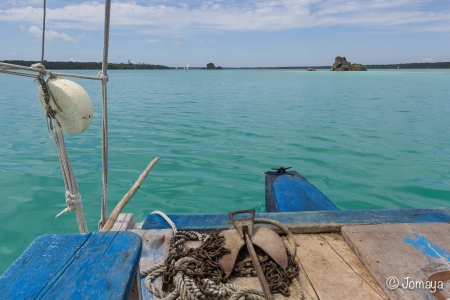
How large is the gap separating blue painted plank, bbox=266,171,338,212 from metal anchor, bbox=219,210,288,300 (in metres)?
1.55

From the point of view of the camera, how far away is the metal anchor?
2240 mm

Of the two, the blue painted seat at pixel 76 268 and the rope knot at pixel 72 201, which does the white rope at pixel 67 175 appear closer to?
the rope knot at pixel 72 201

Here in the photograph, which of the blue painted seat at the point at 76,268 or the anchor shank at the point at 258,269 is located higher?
the blue painted seat at the point at 76,268

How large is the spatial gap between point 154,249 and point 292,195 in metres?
2.35

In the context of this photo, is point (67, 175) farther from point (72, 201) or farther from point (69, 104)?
point (69, 104)

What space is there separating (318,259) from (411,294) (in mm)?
629

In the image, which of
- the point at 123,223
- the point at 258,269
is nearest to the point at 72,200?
the point at 123,223

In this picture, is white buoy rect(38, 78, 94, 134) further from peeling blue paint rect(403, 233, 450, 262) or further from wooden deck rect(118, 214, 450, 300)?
peeling blue paint rect(403, 233, 450, 262)

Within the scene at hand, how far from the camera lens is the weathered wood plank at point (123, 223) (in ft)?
9.27

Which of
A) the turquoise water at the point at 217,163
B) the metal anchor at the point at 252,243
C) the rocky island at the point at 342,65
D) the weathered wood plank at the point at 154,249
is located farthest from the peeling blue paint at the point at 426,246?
the rocky island at the point at 342,65

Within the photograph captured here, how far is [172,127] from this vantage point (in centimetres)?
1241

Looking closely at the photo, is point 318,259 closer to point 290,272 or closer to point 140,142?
point 290,272

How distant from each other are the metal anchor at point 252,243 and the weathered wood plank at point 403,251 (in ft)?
2.01

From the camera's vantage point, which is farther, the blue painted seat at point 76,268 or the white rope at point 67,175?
the white rope at point 67,175
